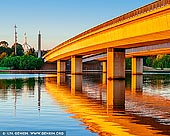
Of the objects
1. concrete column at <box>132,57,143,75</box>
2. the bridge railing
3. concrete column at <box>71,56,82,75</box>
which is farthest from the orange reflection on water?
concrete column at <box>132,57,143,75</box>

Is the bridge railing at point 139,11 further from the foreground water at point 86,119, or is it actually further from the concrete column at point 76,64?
the concrete column at point 76,64

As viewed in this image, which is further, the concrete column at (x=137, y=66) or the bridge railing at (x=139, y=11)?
the concrete column at (x=137, y=66)

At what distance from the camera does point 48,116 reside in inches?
806

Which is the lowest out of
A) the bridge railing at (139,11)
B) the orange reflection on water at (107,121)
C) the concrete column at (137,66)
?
the orange reflection on water at (107,121)

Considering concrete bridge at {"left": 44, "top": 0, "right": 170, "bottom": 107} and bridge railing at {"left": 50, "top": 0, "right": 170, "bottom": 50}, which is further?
bridge railing at {"left": 50, "top": 0, "right": 170, "bottom": 50}

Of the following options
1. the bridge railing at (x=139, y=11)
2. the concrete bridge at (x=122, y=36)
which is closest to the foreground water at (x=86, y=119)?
the concrete bridge at (x=122, y=36)

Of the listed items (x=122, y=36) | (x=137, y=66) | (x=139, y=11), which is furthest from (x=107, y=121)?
(x=137, y=66)

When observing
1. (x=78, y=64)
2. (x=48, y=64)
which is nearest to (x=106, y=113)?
(x=78, y=64)

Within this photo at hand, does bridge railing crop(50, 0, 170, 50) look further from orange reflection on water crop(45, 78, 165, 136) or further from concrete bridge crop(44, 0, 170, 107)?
orange reflection on water crop(45, 78, 165, 136)

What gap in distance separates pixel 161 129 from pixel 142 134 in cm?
142

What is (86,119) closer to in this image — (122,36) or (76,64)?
(122,36)

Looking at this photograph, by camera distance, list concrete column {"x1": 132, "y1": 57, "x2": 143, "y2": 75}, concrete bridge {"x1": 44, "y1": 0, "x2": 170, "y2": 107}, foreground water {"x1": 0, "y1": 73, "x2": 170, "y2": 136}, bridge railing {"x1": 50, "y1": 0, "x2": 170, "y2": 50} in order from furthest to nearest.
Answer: concrete column {"x1": 132, "y1": 57, "x2": 143, "y2": 75}, bridge railing {"x1": 50, "y1": 0, "x2": 170, "y2": 50}, concrete bridge {"x1": 44, "y1": 0, "x2": 170, "y2": 107}, foreground water {"x1": 0, "y1": 73, "x2": 170, "y2": 136}

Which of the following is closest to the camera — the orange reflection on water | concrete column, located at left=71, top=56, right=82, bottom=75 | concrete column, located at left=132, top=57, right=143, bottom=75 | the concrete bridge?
the orange reflection on water

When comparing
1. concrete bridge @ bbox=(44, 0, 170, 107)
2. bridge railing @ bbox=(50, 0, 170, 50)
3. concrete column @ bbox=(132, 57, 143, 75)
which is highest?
bridge railing @ bbox=(50, 0, 170, 50)
